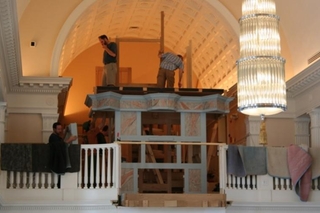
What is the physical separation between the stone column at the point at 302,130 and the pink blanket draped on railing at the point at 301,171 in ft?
12.3

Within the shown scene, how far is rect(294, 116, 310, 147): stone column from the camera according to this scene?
67.1ft

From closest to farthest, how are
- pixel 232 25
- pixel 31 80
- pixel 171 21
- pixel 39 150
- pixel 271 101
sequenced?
pixel 271 101 < pixel 39 150 < pixel 31 80 < pixel 232 25 < pixel 171 21

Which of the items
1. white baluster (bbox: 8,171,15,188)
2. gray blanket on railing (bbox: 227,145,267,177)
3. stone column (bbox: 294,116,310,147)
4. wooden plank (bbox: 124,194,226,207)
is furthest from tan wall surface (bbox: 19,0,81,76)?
stone column (bbox: 294,116,310,147)

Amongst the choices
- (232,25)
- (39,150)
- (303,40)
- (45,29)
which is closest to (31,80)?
(45,29)

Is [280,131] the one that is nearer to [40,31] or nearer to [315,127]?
[315,127]

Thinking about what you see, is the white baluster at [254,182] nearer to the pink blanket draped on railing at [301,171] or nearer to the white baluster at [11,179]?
the pink blanket draped on railing at [301,171]

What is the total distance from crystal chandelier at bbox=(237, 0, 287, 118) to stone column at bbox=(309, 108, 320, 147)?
385 centimetres

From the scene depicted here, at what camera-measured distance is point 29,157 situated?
16.0 metres

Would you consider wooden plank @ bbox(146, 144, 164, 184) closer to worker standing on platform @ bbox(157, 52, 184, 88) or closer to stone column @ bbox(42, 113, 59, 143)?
worker standing on platform @ bbox(157, 52, 184, 88)

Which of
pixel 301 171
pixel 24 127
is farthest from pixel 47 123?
pixel 301 171

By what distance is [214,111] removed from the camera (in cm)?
1828

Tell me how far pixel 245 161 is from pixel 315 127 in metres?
3.22

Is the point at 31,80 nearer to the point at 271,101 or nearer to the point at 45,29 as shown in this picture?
the point at 45,29

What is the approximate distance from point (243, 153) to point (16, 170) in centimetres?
474
